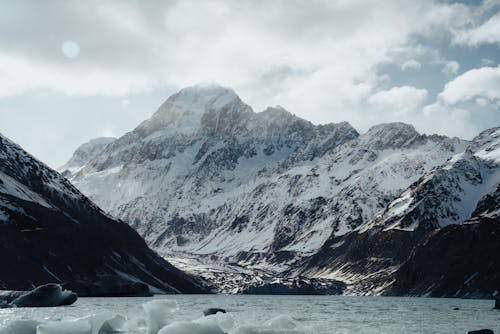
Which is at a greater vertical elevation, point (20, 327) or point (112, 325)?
point (20, 327)

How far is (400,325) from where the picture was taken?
89.4 meters

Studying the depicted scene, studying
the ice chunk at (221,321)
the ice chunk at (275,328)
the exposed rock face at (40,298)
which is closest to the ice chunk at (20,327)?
the ice chunk at (221,321)

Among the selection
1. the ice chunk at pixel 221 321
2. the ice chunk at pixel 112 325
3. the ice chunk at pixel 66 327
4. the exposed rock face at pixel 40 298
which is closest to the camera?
the ice chunk at pixel 66 327

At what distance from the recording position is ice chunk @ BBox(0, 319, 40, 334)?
197ft

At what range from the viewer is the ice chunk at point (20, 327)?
197 ft

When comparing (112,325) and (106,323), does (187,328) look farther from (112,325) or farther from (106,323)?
(112,325)

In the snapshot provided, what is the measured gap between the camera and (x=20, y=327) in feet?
199

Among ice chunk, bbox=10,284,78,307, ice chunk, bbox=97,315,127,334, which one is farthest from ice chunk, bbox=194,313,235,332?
A: ice chunk, bbox=10,284,78,307

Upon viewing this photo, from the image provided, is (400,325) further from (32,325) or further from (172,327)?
(32,325)

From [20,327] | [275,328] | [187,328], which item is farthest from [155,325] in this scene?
[20,327]

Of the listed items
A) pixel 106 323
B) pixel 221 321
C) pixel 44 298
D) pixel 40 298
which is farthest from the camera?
pixel 44 298

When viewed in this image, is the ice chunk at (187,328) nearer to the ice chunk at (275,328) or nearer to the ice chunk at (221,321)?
the ice chunk at (221,321)

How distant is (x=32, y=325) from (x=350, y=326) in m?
41.6

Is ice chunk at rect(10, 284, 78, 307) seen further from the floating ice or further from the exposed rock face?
the floating ice
